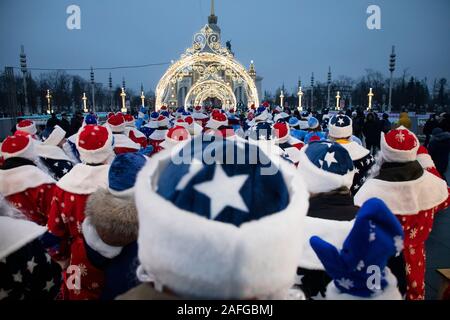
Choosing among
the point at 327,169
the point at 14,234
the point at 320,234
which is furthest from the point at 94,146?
the point at 320,234

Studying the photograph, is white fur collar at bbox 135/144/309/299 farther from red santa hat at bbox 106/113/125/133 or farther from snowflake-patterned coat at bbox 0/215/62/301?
red santa hat at bbox 106/113/125/133

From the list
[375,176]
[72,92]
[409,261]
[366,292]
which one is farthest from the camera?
[72,92]

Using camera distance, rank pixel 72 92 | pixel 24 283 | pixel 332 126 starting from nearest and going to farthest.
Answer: pixel 24 283
pixel 332 126
pixel 72 92

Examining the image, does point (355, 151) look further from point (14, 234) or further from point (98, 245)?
point (14, 234)

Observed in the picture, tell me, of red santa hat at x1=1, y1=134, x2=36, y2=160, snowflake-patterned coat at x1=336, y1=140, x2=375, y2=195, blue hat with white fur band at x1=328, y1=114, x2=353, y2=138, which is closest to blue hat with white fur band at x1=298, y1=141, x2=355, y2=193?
snowflake-patterned coat at x1=336, y1=140, x2=375, y2=195

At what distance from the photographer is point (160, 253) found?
45.0 inches

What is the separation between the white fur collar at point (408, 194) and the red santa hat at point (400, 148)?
0.22m

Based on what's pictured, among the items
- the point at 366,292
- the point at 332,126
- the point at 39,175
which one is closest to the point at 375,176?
the point at 366,292

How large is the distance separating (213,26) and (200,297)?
57.2 m

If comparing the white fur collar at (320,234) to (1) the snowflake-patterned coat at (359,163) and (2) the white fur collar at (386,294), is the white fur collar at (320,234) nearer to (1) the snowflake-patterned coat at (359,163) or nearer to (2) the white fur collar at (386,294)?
(2) the white fur collar at (386,294)

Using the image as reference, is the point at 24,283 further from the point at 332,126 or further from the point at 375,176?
the point at 332,126

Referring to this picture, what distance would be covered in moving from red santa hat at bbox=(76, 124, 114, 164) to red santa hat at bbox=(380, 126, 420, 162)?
2774 mm

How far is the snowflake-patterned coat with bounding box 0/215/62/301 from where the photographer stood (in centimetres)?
186

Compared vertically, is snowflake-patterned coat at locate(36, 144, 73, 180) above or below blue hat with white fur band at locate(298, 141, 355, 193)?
below
